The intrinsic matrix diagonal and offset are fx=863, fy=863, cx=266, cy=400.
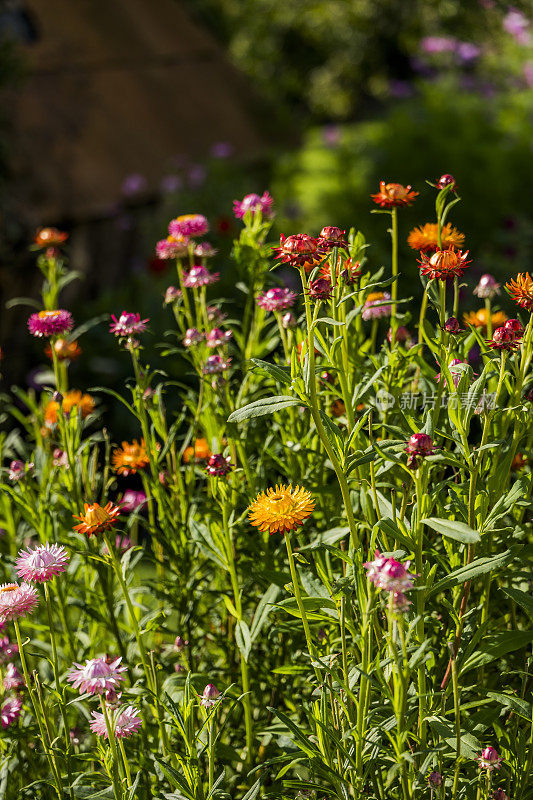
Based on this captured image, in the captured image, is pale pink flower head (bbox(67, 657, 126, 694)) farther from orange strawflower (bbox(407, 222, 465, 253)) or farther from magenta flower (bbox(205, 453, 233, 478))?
orange strawflower (bbox(407, 222, 465, 253))

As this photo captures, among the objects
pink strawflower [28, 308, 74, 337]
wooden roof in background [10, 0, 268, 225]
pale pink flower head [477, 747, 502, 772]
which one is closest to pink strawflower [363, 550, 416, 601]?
pale pink flower head [477, 747, 502, 772]

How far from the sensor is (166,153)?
5.68 m

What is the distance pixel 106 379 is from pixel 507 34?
7.72 metres

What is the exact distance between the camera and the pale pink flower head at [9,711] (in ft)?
4.64

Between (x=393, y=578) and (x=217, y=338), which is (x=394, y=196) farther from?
(x=393, y=578)

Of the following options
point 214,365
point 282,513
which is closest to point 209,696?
point 282,513

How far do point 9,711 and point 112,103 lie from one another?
4.77m

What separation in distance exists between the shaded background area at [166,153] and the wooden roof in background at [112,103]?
0.4 inches

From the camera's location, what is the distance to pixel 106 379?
3.94m

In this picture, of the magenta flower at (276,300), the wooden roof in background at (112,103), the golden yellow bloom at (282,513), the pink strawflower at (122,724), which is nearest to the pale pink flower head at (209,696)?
the pink strawflower at (122,724)

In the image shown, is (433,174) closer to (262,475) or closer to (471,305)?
(471,305)

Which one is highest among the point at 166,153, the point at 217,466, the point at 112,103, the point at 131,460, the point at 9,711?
the point at 217,466

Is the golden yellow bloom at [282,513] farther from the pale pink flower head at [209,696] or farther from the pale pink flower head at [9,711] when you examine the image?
the pale pink flower head at [9,711]

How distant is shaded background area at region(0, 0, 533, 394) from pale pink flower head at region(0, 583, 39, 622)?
273 centimetres
